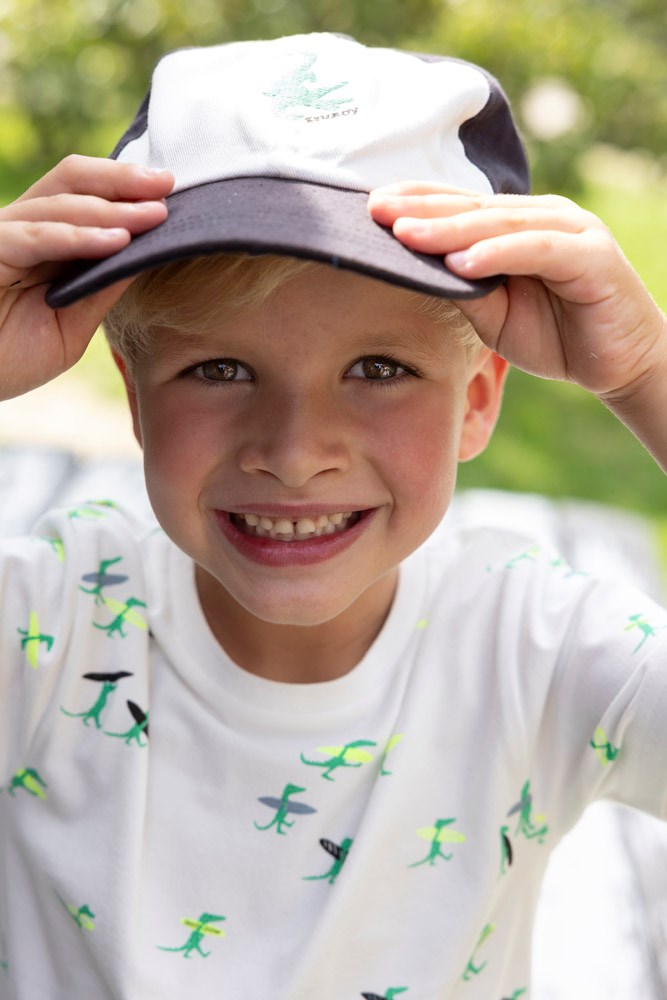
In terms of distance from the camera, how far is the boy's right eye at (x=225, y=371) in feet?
5.15

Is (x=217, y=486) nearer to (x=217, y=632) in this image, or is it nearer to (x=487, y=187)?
(x=217, y=632)

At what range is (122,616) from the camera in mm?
1818

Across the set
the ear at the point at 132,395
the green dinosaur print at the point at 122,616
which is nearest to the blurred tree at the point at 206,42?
the ear at the point at 132,395

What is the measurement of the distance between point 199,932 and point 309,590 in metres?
0.52

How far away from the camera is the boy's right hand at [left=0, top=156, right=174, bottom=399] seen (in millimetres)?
1375

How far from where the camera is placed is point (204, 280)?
151cm

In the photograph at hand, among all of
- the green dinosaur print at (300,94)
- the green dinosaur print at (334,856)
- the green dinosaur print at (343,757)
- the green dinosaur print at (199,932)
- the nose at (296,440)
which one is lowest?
the green dinosaur print at (199,932)

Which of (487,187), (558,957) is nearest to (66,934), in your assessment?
(558,957)

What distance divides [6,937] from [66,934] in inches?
4.2

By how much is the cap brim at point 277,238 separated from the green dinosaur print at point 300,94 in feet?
0.33

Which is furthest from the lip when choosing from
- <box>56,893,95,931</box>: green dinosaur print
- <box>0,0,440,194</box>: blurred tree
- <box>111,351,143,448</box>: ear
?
<box>0,0,440,194</box>: blurred tree

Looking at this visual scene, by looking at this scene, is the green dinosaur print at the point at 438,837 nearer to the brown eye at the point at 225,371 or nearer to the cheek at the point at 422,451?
the cheek at the point at 422,451

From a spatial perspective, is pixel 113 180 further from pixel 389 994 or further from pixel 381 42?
pixel 381 42

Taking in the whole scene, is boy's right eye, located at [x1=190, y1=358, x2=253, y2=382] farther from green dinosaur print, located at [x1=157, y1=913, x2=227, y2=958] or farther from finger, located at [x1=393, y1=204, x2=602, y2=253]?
green dinosaur print, located at [x1=157, y1=913, x2=227, y2=958]
